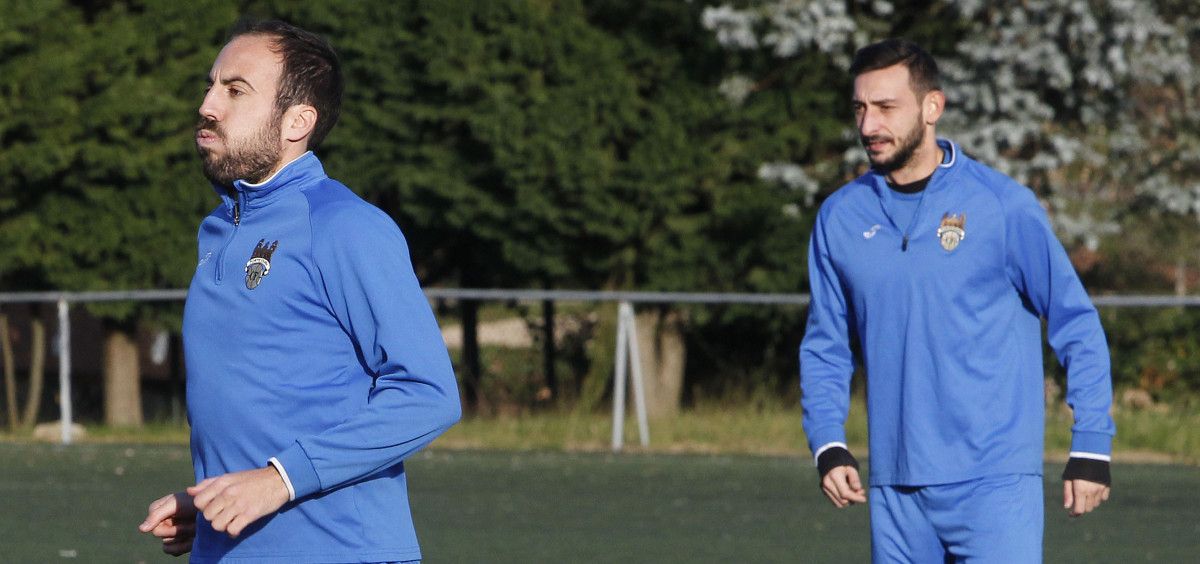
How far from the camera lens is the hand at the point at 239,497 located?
2820 mm

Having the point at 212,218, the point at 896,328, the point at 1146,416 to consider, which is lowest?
the point at 1146,416

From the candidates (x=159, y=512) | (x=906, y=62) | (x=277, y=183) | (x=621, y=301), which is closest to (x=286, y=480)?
(x=159, y=512)

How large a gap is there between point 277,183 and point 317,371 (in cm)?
36

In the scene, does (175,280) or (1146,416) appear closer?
(1146,416)

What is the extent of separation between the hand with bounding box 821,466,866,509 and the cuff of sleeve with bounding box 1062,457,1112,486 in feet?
1.78

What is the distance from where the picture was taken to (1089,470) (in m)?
4.46

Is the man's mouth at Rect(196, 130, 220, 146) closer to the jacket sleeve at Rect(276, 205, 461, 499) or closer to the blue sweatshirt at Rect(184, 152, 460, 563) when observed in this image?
the blue sweatshirt at Rect(184, 152, 460, 563)

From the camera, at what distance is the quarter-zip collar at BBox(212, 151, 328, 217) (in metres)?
3.14

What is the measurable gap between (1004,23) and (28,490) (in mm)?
9500

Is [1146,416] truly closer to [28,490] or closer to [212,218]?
[28,490]

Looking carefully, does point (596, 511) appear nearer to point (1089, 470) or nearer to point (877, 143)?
point (877, 143)

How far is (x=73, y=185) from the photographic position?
17734 millimetres

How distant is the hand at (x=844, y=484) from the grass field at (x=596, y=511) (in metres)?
4.25

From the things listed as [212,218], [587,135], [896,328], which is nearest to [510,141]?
[587,135]
